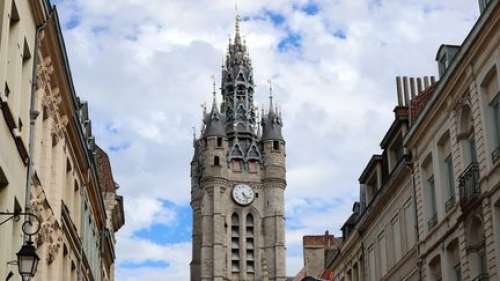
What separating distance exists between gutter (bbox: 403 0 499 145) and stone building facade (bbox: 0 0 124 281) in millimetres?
9866

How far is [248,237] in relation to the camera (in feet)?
422

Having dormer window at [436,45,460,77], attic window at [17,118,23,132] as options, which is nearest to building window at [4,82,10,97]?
attic window at [17,118,23,132]

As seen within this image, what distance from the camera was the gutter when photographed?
2139 centimetres

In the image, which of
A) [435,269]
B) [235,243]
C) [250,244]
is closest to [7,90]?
[435,269]

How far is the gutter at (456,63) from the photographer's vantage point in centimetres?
2139

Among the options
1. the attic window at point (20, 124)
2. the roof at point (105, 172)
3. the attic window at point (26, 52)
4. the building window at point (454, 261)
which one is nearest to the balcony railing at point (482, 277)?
the building window at point (454, 261)

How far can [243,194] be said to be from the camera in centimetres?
13050

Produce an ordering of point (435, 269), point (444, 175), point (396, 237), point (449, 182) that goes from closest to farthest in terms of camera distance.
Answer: point (449, 182) < point (444, 175) < point (435, 269) < point (396, 237)

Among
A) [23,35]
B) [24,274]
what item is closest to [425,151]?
[23,35]

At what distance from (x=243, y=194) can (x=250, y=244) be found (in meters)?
7.00

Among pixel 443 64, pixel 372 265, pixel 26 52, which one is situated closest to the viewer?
pixel 26 52

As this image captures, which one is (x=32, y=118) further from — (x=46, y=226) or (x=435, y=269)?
(x=435, y=269)

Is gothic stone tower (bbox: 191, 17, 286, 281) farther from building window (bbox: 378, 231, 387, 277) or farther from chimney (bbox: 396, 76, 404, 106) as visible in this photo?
chimney (bbox: 396, 76, 404, 106)

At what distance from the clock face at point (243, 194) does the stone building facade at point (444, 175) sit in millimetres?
93175
